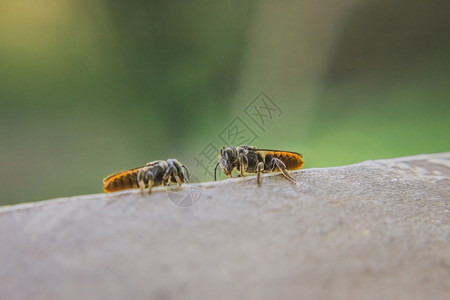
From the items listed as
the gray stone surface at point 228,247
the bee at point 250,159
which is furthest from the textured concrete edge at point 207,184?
the bee at point 250,159

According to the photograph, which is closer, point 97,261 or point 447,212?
point 97,261

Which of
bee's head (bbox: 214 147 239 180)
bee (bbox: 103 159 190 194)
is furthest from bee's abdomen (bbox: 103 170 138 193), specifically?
bee's head (bbox: 214 147 239 180)

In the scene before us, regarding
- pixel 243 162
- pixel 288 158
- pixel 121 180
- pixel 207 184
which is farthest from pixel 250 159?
pixel 121 180

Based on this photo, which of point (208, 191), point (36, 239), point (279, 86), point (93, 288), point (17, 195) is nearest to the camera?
point (93, 288)

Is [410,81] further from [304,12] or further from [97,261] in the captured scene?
[97,261]

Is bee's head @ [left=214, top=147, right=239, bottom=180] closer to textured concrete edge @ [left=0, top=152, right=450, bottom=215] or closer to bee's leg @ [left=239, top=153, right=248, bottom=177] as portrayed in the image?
bee's leg @ [left=239, top=153, right=248, bottom=177]

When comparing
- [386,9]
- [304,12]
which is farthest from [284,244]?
[386,9]

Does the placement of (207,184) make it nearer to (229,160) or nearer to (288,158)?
(229,160)
